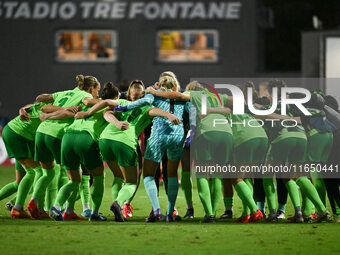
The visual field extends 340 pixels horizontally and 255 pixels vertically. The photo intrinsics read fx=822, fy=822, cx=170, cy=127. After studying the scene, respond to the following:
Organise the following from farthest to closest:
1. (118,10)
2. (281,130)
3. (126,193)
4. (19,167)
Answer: (118,10) < (19,167) < (281,130) < (126,193)

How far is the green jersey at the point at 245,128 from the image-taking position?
11.2 m

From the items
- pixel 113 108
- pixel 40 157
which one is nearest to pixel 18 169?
pixel 40 157

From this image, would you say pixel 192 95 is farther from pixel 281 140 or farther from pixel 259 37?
pixel 259 37

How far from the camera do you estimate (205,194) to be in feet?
36.0

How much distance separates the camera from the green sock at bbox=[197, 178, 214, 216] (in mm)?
10977

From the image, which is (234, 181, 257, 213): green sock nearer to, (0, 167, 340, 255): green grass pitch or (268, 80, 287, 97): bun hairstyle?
(0, 167, 340, 255): green grass pitch

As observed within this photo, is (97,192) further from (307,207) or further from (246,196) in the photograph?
(307,207)

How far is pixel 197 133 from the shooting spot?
36.7ft

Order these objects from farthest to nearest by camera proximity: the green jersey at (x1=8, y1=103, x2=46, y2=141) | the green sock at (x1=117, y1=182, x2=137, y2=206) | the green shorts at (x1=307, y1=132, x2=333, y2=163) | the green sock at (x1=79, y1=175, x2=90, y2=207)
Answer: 1. the green sock at (x1=79, y1=175, x2=90, y2=207)
2. the green jersey at (x1=8, y1=103, x2=46, y2=141)
3. the green shorts at (x1=307, y1=132, x2=333, y2=163)
4. the green sock at (x1=117, y1=182, x2=137, y2=206)

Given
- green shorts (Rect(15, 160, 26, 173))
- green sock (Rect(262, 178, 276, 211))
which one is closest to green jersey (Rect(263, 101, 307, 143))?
green sock (Rect(262, 178, 276, 211))

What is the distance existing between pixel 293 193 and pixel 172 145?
68.8 inches

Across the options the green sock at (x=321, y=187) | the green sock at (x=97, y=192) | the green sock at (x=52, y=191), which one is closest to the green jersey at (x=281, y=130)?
the green sock at (x=321, y=187)

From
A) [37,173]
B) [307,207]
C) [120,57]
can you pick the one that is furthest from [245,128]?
[120,57]

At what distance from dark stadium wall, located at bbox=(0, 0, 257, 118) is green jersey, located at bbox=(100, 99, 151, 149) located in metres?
21.8
